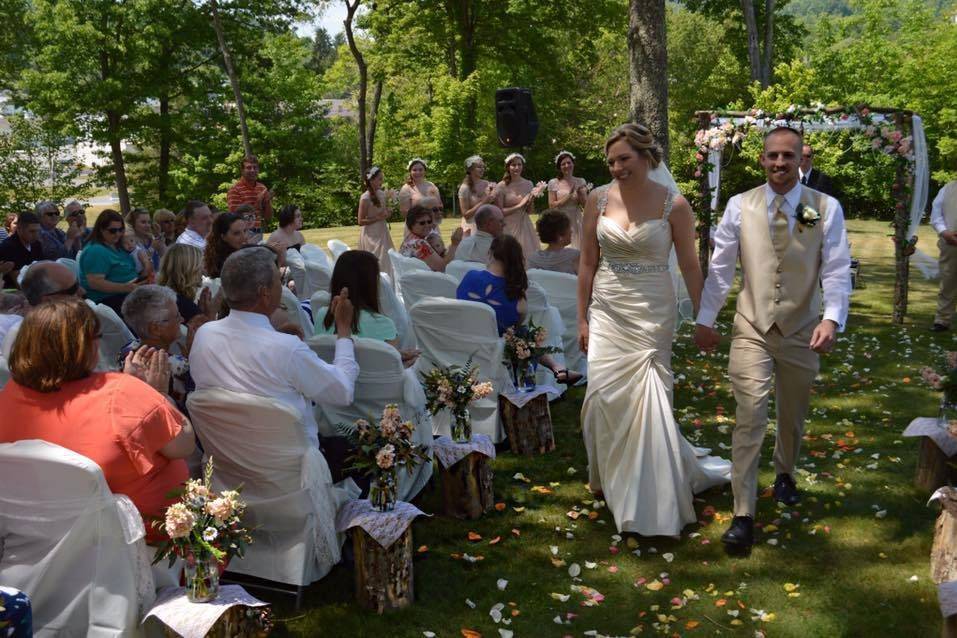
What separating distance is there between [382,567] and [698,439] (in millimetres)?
3243

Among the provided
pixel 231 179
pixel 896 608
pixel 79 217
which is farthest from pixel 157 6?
pixel 896 608

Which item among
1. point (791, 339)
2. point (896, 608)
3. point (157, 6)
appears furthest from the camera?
point (157, 6)

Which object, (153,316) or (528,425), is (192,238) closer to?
(528,425)

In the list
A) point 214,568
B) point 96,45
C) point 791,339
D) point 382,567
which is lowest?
point 382,567

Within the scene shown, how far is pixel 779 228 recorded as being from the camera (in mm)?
4637

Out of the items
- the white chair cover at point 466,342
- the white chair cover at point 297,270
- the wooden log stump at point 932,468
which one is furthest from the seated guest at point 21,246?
the wooden log stump at point 932,468

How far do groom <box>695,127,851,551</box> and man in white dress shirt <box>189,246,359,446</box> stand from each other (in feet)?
6.99

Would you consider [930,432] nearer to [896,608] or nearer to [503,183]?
[896,608]

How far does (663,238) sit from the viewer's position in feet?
16.2

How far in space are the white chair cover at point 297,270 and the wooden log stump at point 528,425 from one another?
11.3ft

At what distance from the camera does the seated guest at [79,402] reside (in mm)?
3350

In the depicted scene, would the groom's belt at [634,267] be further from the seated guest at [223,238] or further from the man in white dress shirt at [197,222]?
the man in white dress shirt at [197,222]

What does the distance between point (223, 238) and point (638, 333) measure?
336 centimetres

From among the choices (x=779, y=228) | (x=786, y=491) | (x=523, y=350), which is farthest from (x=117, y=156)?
(x=779, y=228)
